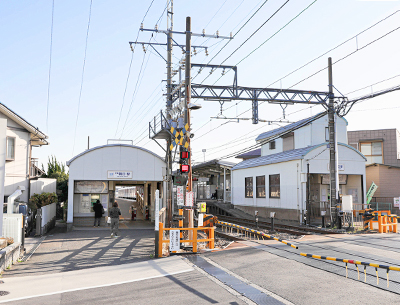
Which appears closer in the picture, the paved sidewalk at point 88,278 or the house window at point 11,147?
the paved sidewalk at point 88,278

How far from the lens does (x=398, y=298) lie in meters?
6.61

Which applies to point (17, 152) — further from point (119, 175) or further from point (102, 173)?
point (119, 175)

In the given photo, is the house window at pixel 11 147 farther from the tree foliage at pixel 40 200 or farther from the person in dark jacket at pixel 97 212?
the person in dark jacket at pixel 97 212

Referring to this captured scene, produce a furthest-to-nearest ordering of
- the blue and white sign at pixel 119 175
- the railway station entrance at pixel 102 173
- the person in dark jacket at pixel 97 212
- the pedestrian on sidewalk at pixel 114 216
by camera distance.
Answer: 1. the person in dark jacket at pixel 97 212
2. the blue and white sign at pixel 119 175
3. the railway station entrance at pixel 102 173
4. the pedestrian on sidewalk at pixel 114 216

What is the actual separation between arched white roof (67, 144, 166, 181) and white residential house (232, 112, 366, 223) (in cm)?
648

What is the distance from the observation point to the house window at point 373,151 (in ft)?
113

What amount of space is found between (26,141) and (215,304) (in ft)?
63.0

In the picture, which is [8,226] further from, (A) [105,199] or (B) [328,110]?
(B) [328,110]

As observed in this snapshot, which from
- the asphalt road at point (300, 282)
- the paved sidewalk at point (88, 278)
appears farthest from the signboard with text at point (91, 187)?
the asphalt road at point (300, 282)

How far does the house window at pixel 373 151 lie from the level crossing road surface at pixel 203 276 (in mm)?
22927

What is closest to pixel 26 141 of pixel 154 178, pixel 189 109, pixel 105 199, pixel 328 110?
pixel 105 199

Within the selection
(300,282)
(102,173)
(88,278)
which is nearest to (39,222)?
(102,173)

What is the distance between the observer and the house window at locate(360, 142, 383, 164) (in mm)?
34438

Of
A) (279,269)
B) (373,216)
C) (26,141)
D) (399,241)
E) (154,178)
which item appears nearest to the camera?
(279,269)
